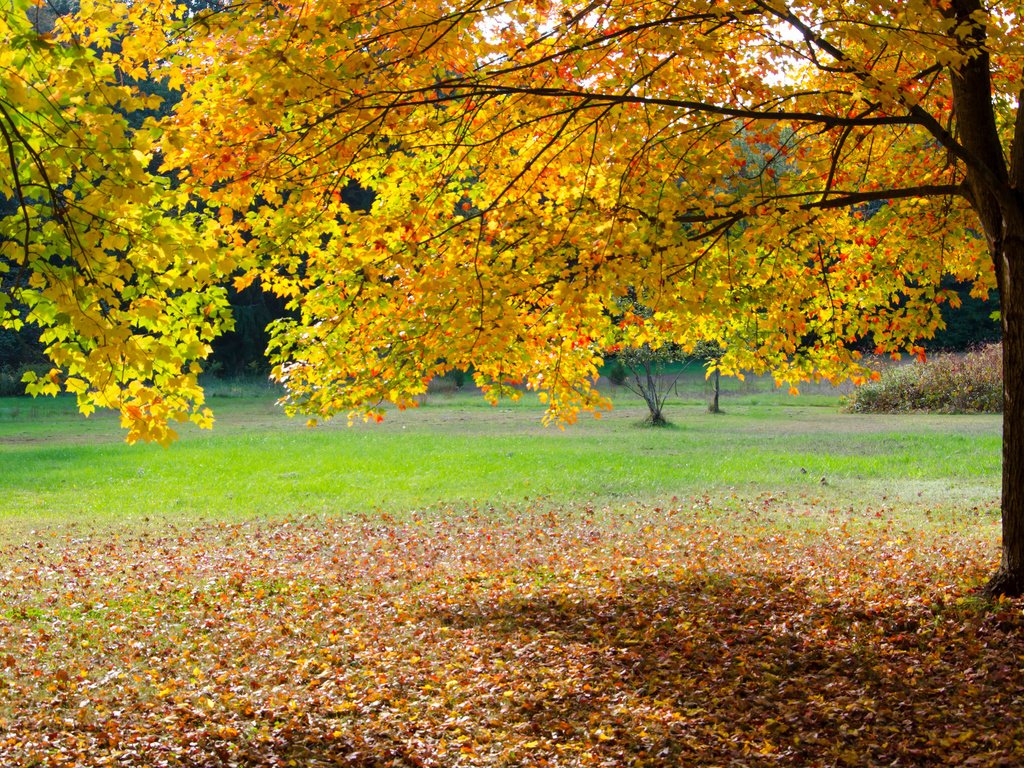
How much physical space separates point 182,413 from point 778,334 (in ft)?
16.6

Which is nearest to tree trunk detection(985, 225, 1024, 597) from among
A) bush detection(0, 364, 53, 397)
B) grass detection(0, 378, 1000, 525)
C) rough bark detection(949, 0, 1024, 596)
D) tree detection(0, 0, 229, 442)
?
rough bark detection(949, 0, 1024, 596)

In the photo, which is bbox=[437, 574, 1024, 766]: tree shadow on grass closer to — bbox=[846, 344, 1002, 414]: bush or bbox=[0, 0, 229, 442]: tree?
bbox=[0, 0, 229, 442]: tree

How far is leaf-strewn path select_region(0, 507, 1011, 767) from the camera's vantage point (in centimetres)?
518

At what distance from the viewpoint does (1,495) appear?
15164mm

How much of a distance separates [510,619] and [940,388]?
25.0m

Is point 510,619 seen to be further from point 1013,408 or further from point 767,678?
point 1013,408

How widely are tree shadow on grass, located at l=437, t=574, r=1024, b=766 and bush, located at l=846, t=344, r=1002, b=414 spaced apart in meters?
23.1

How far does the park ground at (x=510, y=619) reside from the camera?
527 cm

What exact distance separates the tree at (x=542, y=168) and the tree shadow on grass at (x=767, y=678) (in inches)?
48.2

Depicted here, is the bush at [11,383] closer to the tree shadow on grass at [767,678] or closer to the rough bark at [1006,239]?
the tree shadow on grass at [767,678]

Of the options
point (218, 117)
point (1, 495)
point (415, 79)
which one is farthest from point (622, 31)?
point (1, 495)

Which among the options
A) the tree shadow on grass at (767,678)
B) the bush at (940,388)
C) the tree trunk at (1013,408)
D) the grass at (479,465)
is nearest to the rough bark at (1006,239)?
the tree trunk at (1013,408)

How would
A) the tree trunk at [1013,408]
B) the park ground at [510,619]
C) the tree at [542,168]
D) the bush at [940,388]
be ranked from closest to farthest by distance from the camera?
the park ground at [510,619], the tree at [542,168], the tree trunk at [1013,408], the bush at [940,388]

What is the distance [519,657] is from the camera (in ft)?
21.8
